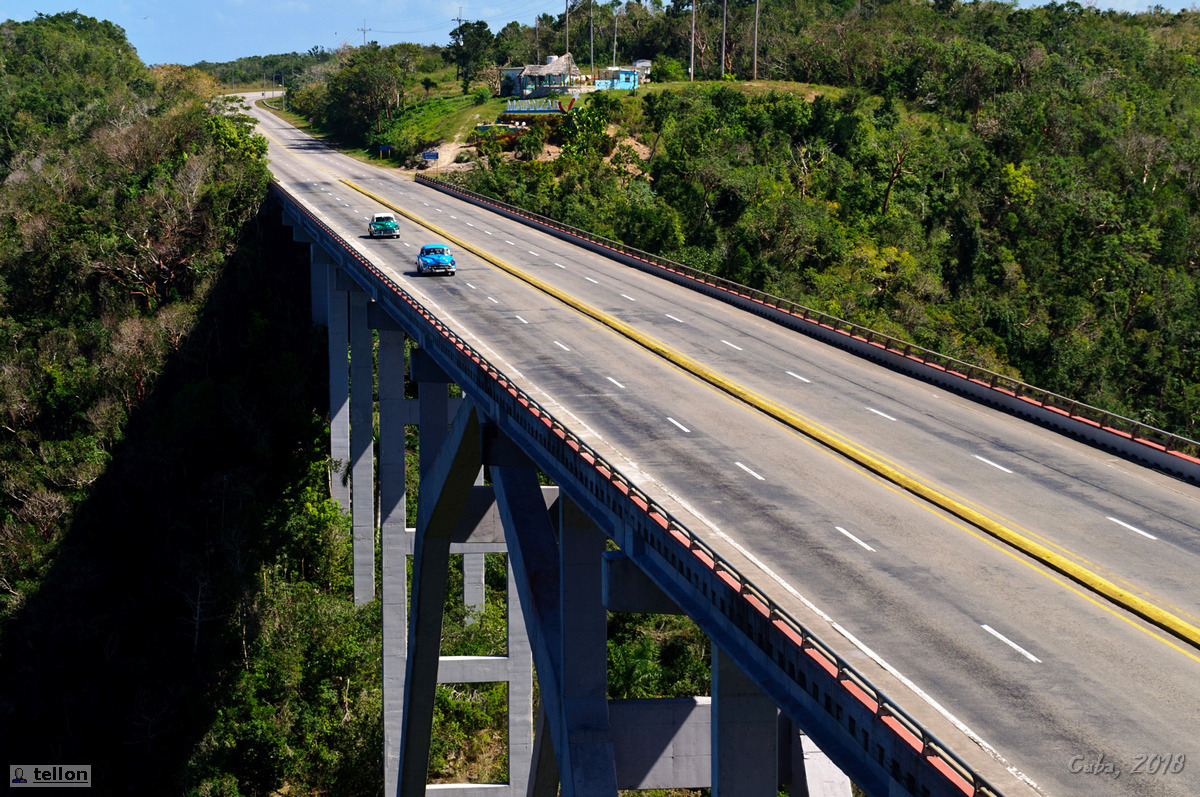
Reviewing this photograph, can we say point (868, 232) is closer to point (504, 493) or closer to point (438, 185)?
point (438, 185)

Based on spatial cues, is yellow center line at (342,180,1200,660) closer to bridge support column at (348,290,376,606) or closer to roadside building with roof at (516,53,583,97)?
bridge support column at (348,290,376,606)

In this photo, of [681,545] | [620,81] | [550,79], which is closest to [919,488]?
[681,545]

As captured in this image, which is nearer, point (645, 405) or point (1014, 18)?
point (645, 405)

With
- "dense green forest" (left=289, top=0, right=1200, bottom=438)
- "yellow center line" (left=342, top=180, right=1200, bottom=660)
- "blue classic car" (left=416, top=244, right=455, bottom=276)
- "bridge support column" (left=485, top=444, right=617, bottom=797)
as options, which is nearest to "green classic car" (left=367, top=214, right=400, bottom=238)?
"blue classic car" (left=416, top=244, right=455, bottom=276)

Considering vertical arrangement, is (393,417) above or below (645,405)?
below

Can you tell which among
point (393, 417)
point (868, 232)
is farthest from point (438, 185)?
point (393, 417)

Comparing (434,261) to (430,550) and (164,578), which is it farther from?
(164,578)
